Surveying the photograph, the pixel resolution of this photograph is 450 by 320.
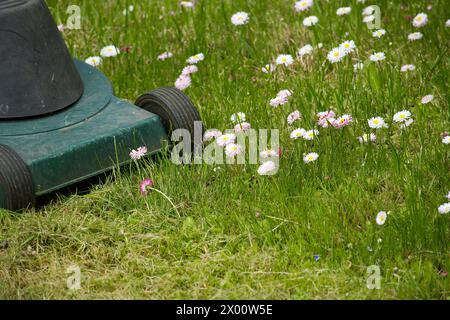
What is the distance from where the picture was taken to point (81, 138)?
3.74 m

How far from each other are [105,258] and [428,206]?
120 cm

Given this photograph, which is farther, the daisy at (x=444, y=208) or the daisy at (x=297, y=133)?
the daisy at (x=297, y=133)

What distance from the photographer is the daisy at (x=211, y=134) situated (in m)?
3.91

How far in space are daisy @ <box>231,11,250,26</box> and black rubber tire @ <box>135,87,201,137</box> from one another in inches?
33.2

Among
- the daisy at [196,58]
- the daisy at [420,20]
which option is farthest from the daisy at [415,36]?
the daisy at [196,58]

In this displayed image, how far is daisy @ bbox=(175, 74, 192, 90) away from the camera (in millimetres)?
4352

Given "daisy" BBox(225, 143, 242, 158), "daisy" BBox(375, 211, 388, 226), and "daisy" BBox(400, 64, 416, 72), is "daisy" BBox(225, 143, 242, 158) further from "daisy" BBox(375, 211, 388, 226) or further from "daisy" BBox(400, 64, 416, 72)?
"daisy" BBox(400, 64, 416, 72)

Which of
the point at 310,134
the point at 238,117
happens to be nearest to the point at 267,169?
the point at 310,134

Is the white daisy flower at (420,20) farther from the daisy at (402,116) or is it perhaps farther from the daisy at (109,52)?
the daisy at (109,52)

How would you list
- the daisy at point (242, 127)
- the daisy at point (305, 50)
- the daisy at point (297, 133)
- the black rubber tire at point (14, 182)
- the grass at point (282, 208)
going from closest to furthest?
the grass at point (282, 208) → the black rubber tire at point (14, 182) → the daisy at point (297, 133) → the daisy at point (242, 127) → the daisy at point (305, 50)

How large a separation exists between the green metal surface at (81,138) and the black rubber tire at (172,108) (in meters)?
0.06

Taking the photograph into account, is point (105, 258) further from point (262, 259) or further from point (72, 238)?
point (262, 259)
